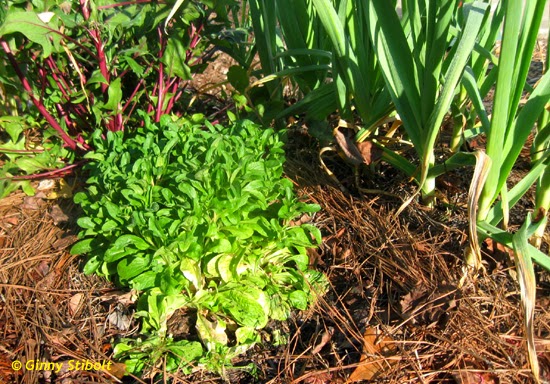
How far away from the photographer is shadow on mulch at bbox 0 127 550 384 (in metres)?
1.39

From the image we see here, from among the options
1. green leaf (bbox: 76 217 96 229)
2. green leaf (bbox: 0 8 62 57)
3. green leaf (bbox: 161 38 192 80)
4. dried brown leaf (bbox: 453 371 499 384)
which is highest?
green leaf (bbox: 0 8 62 57)

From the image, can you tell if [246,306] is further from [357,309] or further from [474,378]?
[474,378]

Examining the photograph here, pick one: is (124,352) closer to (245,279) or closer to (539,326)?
(245,279)

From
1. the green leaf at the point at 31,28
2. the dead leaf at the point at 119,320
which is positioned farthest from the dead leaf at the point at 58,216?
the green leaf at the point at 31,28

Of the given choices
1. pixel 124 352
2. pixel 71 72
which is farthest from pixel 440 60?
pixel 71 72

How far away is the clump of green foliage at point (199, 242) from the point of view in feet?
4.78

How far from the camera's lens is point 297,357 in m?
1.46

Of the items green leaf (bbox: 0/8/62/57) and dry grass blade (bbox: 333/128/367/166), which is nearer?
green leaf (bbox: 0/8/62/57)

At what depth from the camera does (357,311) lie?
1563mm

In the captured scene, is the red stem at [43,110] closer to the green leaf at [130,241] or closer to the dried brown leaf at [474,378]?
the green leaf at [130,241]

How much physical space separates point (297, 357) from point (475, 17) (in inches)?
38.4

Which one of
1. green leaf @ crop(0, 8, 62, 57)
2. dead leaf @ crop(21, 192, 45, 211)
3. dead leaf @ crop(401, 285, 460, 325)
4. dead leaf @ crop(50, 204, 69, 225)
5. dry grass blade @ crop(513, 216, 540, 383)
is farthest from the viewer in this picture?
dead leaf @ crop(21, 192, 45, 211)

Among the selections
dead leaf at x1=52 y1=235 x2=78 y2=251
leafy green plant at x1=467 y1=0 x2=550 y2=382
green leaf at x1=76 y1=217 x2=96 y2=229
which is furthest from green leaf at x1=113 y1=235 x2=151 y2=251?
leafy green plant at x1=467 y1=0 x2=550 y2=382

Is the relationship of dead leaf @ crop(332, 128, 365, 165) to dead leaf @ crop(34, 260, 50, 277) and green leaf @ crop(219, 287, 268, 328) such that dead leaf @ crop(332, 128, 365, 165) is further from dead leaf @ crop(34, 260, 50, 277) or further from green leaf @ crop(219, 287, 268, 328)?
dead leaf @ crop(34, 260, 50, 277)
